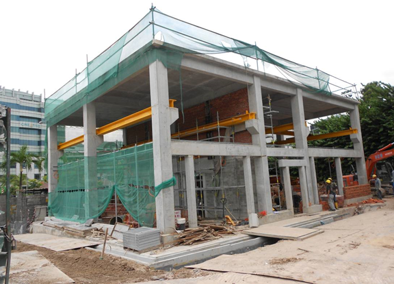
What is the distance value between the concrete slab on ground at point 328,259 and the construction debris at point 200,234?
178cm

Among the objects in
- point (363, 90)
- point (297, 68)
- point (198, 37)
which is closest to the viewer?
point (198, 37)

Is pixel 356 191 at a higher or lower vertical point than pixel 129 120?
lower

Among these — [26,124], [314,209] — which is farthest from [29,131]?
[314,209]

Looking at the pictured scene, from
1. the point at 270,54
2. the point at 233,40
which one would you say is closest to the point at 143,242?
the point at 233,40

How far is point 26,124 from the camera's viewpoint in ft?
211

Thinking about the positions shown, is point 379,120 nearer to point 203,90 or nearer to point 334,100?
point 334,100

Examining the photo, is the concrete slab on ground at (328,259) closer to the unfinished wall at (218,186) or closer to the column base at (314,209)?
the column base at (314,209)

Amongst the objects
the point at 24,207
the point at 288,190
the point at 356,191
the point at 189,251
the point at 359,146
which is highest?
the point at 359,146

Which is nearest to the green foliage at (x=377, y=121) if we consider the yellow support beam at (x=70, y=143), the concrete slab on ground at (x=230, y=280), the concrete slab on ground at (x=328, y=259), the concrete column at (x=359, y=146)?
the concrete column at (x=359, y=146)

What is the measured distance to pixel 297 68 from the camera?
1650 cm

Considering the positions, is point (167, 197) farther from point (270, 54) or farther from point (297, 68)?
point (297, 68)

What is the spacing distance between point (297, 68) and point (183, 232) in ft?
36.8

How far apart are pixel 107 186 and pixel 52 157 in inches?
330

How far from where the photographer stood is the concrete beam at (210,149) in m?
11.3
